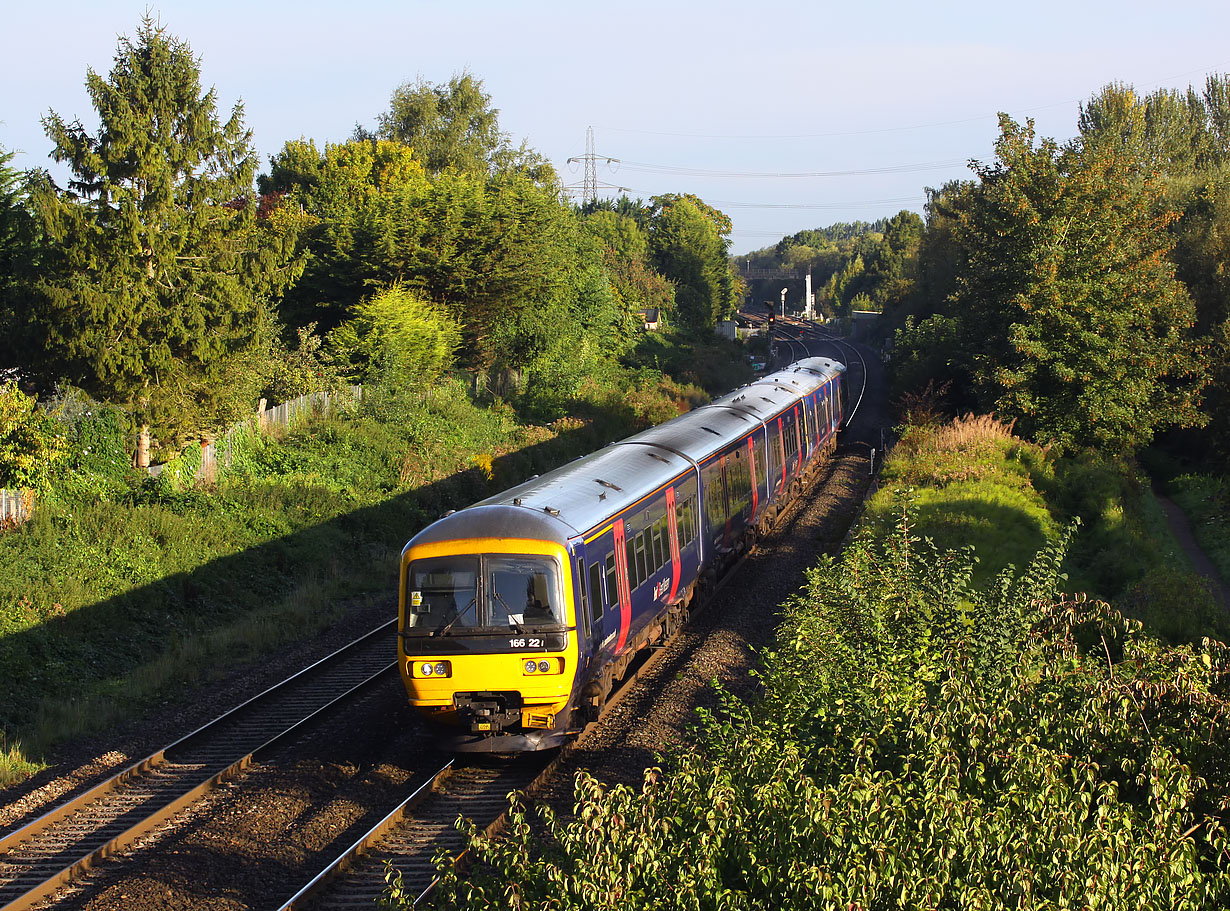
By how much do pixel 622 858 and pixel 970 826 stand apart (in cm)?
176

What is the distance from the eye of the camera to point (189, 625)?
16.4 meters

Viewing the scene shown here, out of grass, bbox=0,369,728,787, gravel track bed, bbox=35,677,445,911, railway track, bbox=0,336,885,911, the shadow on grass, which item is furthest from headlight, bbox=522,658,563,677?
the shadow on grass

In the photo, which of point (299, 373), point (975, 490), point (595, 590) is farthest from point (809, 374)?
point (595, 590)

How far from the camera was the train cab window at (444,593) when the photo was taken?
10.6 m

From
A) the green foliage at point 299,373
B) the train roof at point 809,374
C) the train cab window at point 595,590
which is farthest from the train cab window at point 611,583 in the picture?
the train roof at point 809,374

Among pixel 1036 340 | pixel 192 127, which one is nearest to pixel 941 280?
pixel 1036 340

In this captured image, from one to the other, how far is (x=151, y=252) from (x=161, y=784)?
487 inches

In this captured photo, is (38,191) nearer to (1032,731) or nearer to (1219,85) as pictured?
(1032,731)

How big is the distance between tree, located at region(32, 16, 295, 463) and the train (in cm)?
950

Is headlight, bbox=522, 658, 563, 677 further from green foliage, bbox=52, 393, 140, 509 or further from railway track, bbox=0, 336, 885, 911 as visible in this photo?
green foliage, bbox=52, 393, 140, 509

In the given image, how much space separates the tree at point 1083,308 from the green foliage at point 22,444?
24.2 metres

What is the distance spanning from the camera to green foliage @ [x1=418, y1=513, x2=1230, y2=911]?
16.1ft

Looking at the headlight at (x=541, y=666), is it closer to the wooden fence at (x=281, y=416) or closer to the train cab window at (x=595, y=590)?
the train cab window at (x=595, y=590)

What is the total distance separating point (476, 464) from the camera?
27562 millimetres
